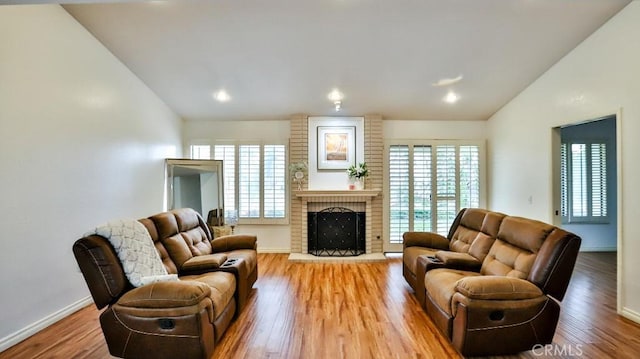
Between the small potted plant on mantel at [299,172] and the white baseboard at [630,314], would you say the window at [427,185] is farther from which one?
the white baseboard at [630,314]


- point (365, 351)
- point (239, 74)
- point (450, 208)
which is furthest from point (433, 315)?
point (239, 74)

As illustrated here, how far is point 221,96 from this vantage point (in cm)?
451

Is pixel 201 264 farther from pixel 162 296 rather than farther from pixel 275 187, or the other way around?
pixel 275 187

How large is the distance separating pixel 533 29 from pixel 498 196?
9.50 ft

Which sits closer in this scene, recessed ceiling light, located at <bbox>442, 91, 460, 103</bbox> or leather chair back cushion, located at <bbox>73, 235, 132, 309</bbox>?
leather chair back cushion, located at <bbox>73, 235, 132, 309</bbox>

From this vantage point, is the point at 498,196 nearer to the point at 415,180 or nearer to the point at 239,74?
the point at 415,180

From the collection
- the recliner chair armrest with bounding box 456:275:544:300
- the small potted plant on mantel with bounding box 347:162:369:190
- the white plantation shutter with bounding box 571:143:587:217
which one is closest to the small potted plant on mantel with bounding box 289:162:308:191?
the small potted plant on mantel with bounding box 347:162:369:190

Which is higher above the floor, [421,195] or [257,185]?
[257,185]

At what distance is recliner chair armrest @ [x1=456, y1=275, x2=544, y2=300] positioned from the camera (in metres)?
2.05

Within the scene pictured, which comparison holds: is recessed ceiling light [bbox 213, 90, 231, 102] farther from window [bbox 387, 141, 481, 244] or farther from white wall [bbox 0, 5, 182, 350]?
window [bbox 387, 141, 481, 244]

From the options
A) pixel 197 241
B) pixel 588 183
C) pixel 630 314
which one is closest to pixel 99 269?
pixel 197 241

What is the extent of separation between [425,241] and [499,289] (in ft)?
5.37

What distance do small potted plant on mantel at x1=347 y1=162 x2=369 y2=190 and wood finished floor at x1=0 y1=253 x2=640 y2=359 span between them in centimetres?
187

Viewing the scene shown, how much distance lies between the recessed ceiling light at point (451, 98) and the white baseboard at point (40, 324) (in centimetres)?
556
